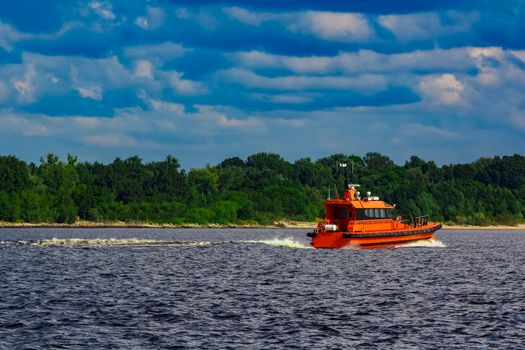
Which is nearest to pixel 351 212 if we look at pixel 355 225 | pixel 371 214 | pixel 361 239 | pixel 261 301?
pixel 355 225

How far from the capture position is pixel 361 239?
8475 cm

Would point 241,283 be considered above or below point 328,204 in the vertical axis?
below

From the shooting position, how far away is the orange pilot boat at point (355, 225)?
84.6 meters

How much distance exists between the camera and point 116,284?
5906cm

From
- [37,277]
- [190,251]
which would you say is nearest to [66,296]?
[37,277]

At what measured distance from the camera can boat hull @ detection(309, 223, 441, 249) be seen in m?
84.4

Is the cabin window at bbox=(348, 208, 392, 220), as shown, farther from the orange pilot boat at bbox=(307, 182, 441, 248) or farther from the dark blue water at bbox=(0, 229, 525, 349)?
the dark blue water at bbox=(0, 229, 525, 349)

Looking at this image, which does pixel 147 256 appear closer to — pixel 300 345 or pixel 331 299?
pixel 331 299

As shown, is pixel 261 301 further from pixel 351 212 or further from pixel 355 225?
pixel 355 225

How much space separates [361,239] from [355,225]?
54.7 inches

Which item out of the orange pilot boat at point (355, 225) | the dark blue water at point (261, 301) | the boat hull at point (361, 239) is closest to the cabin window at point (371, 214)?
the orange pilot boat at point (355, 225)

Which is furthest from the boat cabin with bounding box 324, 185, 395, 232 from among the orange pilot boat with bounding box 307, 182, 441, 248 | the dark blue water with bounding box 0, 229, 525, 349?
the dark blue water with bounding box 0, 229, 525, 349

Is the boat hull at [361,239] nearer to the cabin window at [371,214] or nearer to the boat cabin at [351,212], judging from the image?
the boat cabin at [351,212]

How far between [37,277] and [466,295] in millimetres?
28287
